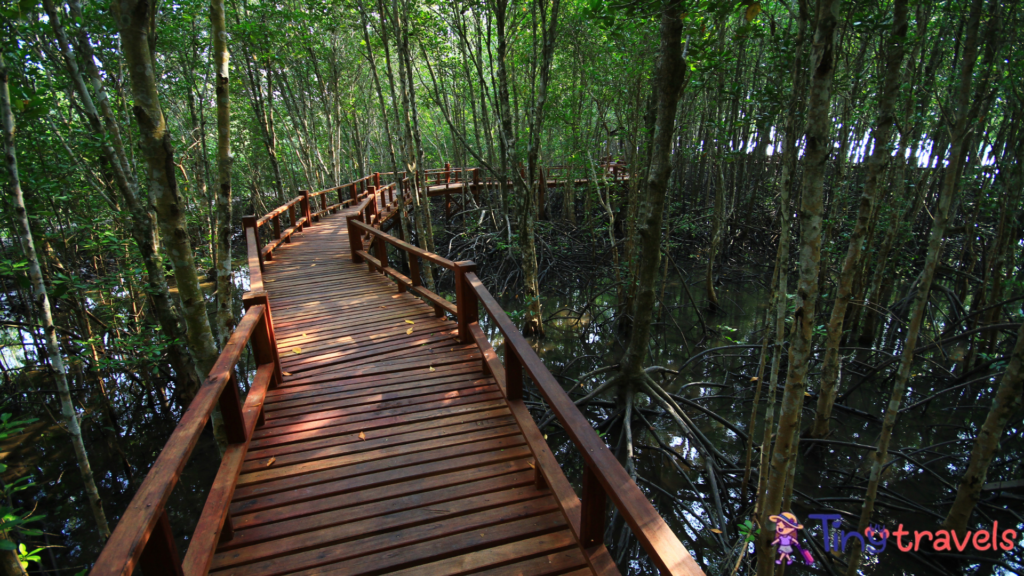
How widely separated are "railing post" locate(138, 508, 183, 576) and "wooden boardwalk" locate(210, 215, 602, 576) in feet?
2.29

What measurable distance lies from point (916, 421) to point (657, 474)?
3855mm

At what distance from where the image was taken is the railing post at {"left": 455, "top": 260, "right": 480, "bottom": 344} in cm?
439

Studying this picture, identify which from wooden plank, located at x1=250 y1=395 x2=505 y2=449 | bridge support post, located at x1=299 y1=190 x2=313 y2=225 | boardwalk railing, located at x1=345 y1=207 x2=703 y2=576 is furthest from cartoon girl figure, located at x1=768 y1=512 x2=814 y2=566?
bridge support post, located at x1=299 y1=190 x2=313 y2=225

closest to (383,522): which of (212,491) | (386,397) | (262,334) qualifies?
(212,491)

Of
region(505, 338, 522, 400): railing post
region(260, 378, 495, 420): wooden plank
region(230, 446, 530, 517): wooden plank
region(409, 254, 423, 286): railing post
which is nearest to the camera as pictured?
region(230, 446, 530, 517): wooden plank

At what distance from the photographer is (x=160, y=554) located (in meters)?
1.60

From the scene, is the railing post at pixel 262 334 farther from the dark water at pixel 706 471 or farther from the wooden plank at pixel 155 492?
the dark water at pixel 706 471

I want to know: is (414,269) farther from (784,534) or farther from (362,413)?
(784,534)

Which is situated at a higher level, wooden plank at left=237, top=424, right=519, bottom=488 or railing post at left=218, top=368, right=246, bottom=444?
railing post at left=218, top=368, right=246, bottom=444

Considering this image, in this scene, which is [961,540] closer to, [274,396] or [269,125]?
[274,396]

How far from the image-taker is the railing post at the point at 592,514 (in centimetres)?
196

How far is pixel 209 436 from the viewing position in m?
7.34

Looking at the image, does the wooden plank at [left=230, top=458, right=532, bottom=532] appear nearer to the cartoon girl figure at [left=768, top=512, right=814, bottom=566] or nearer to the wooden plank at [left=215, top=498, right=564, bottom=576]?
the wooden plank at [left=215, top=498, right=564, bottom=576]

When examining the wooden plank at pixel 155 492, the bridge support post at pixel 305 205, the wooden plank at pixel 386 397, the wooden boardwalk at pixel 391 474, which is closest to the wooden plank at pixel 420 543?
the wooden boardwalk at pixel 391 474
